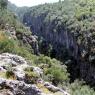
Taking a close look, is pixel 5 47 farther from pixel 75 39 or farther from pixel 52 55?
pixel 52 55

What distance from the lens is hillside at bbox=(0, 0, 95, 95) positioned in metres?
36.7

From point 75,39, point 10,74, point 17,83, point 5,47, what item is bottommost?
point 75,39

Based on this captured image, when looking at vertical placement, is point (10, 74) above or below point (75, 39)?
above

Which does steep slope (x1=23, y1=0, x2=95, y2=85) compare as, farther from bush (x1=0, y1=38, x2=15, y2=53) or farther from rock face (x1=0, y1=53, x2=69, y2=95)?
rock face (x1=0, y1=53, x2=69, y2=95)

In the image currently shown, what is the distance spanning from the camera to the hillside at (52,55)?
3672 cm

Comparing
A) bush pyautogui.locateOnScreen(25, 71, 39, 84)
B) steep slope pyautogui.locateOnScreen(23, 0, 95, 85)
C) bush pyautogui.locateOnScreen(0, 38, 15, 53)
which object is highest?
bush pyautogui.locateOnScreen(25, 71, 39, 84)

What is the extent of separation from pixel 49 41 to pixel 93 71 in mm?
72792

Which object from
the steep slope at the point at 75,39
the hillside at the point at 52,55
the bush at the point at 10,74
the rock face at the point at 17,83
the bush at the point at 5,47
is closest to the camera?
the rock face at the point at 17,83

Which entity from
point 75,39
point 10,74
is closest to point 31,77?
point 10,74

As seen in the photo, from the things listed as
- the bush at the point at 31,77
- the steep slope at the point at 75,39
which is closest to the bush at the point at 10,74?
the bush at the point at 31,77

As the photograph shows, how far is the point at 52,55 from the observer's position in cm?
16838

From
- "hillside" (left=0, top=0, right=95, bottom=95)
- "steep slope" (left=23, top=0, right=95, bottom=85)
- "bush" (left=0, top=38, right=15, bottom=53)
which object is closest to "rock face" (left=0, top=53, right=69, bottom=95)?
"hillside" (left=0, top=0, right=95, bottom=95)

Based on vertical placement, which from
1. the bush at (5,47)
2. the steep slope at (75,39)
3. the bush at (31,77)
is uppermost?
A: the bush at (31,77)

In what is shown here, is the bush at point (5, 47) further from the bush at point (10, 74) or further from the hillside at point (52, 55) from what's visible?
the bush at point (10, 74)
